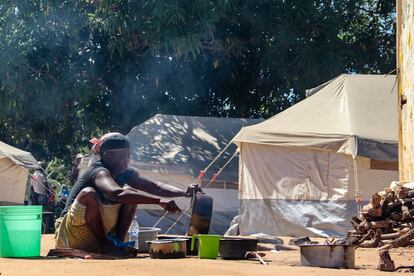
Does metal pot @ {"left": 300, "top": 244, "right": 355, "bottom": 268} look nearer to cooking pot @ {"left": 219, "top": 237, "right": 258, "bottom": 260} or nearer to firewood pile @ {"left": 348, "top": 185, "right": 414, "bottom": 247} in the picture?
cooking pot @ {"left": 219, "top": 237, "right": 258, "bottom": 260}

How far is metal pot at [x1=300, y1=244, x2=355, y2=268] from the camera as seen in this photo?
6484 millimetres

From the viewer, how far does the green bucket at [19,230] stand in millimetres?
6930

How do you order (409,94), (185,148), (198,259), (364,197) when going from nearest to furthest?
(198,259) → (409,94) → (364,197) → (185,148)

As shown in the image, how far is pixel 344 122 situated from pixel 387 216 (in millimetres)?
4174

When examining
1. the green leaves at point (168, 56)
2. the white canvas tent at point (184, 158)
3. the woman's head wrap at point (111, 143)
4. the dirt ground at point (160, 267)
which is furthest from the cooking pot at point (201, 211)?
the green leaves at point (168, 56)

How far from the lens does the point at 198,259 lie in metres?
7.01

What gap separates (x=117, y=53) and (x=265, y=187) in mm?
6611

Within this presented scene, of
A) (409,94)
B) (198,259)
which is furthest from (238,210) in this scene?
(198,259)

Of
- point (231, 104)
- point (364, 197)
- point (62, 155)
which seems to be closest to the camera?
point (364, 197)

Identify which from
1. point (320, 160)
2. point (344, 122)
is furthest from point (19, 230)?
point (344, 122)

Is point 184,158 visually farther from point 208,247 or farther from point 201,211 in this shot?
point 208,247

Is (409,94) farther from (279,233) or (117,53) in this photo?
(117,53)

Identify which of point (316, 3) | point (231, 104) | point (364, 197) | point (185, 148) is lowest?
point (364, 197)

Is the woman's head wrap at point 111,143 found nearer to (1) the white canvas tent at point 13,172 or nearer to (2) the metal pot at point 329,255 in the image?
(2) the metal pot at point 329,255
